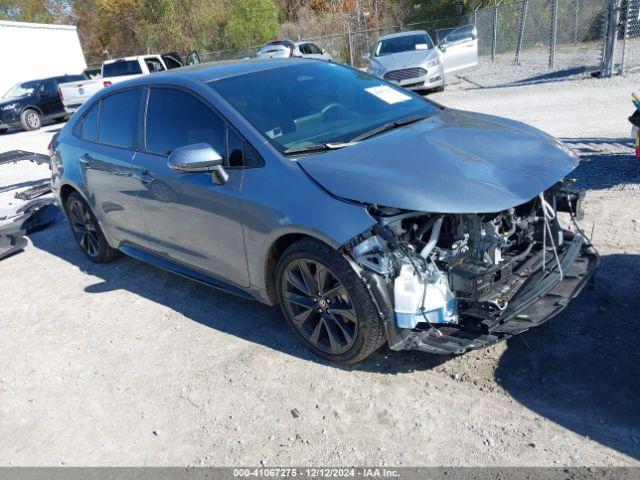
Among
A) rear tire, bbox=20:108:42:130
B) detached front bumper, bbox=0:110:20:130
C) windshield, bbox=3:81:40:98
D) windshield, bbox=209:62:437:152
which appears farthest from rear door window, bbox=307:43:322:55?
windshield, bbox=209:62:437:152

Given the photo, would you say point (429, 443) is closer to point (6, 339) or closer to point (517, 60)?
point (6, 339)

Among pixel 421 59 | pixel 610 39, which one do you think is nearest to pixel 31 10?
pixel 421 59

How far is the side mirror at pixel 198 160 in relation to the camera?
11.6 ft

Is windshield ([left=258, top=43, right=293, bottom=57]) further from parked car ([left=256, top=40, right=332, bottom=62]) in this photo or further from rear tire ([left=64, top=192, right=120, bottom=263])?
rear tire ([left=64, top=192, right=120, bottom=263])

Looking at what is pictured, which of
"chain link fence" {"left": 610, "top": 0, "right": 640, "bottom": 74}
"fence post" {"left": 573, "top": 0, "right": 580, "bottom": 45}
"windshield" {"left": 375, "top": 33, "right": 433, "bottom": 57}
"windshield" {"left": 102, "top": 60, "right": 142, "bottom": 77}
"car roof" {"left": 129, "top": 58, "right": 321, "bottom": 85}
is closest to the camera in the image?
Result: "car roof" {"left": 129, "top": 58, "right": 321, "bottom": 85}

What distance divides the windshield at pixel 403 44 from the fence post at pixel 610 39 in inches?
178

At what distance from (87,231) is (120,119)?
1.50 meters

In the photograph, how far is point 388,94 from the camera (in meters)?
4.44

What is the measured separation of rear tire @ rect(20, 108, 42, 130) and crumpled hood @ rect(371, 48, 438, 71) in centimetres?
1247

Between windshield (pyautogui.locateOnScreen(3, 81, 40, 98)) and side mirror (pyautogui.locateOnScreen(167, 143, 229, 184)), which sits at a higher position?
side mirror (pyautogui.locateOnScreen(167, 143, 229, 184))

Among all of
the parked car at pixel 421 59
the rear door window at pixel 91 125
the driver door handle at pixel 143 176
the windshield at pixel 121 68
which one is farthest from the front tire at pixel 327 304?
A: the windshield at pixel 121 68

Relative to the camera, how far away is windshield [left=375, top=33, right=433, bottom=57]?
15742mm

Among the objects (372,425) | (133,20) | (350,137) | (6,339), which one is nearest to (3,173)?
(6,339)

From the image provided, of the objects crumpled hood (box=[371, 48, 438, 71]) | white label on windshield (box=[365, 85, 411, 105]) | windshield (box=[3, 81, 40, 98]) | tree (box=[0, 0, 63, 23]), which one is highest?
tree (box=[0, 0, 63, 23])
